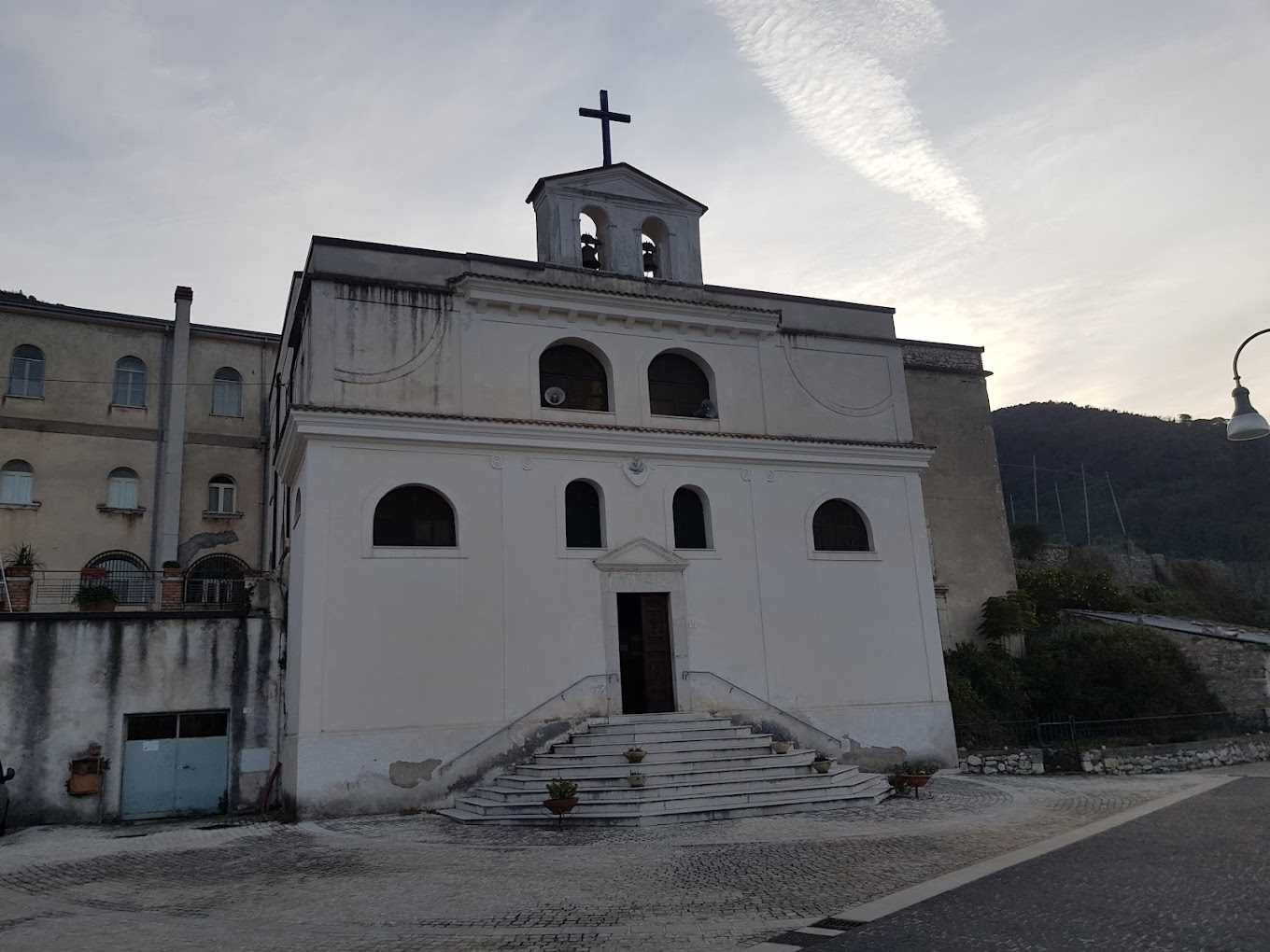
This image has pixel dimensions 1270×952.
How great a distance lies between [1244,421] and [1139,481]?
235 feet

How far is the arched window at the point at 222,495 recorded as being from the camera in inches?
1012

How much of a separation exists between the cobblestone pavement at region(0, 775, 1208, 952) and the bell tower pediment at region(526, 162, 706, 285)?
38.5 feet

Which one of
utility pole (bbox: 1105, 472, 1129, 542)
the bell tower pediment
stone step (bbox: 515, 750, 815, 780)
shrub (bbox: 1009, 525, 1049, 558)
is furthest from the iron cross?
utility pole (bbox: 1105, 472, 1129, 542)

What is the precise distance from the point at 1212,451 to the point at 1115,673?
62.8m

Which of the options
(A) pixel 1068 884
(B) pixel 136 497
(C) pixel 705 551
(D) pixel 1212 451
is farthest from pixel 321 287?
(D) pixel 1212 451

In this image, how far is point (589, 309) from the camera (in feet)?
61.9

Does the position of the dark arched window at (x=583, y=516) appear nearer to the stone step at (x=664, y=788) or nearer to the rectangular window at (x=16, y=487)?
the stone step at (x=664, y=788)

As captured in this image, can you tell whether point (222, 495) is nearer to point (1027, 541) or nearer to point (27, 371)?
point (27, 371)

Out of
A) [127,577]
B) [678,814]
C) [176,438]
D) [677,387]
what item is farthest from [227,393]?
[678,814]

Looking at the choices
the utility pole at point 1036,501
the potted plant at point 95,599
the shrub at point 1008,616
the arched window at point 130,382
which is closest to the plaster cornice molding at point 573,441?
the potted plant at point 95,599

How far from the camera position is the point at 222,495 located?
25859 millimetres

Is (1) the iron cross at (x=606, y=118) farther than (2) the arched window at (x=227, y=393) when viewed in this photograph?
No

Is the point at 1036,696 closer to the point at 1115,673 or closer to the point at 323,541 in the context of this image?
the point at 1115,673

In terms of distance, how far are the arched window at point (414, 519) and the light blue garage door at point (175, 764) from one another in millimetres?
4581
